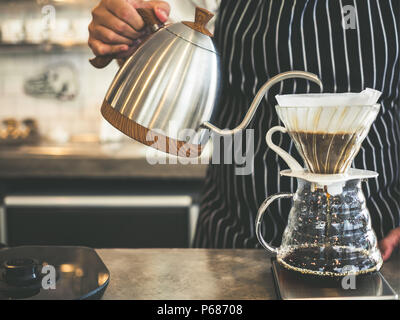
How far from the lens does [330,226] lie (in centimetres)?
60

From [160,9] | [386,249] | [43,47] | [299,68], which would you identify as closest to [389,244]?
[386,249]

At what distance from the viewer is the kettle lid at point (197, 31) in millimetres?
651

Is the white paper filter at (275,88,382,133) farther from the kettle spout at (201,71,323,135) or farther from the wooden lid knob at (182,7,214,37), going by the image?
the wooden lid knob at (182,7,214,37)

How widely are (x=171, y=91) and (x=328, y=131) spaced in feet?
0.70

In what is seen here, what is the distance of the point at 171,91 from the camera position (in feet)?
2.08

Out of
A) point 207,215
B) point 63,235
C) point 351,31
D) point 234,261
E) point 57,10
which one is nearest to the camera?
point 234,261

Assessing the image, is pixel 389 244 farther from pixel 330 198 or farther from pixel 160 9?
pixel 160 9

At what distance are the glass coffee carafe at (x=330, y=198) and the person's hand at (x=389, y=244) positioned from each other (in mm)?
171

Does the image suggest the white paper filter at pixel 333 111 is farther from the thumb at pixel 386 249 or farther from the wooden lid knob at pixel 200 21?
the thumb at pixel 386 249

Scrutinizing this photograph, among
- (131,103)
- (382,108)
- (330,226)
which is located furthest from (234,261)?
(382,108)

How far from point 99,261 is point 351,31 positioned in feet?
2.16

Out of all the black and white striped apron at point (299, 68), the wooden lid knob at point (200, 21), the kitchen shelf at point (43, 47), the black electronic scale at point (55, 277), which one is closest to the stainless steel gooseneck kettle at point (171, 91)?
the wooden lid knob at point (200, 21)

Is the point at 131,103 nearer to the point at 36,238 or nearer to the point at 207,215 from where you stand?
the point at 207,215

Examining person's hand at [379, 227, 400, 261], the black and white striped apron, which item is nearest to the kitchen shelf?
the black and white striped apron
